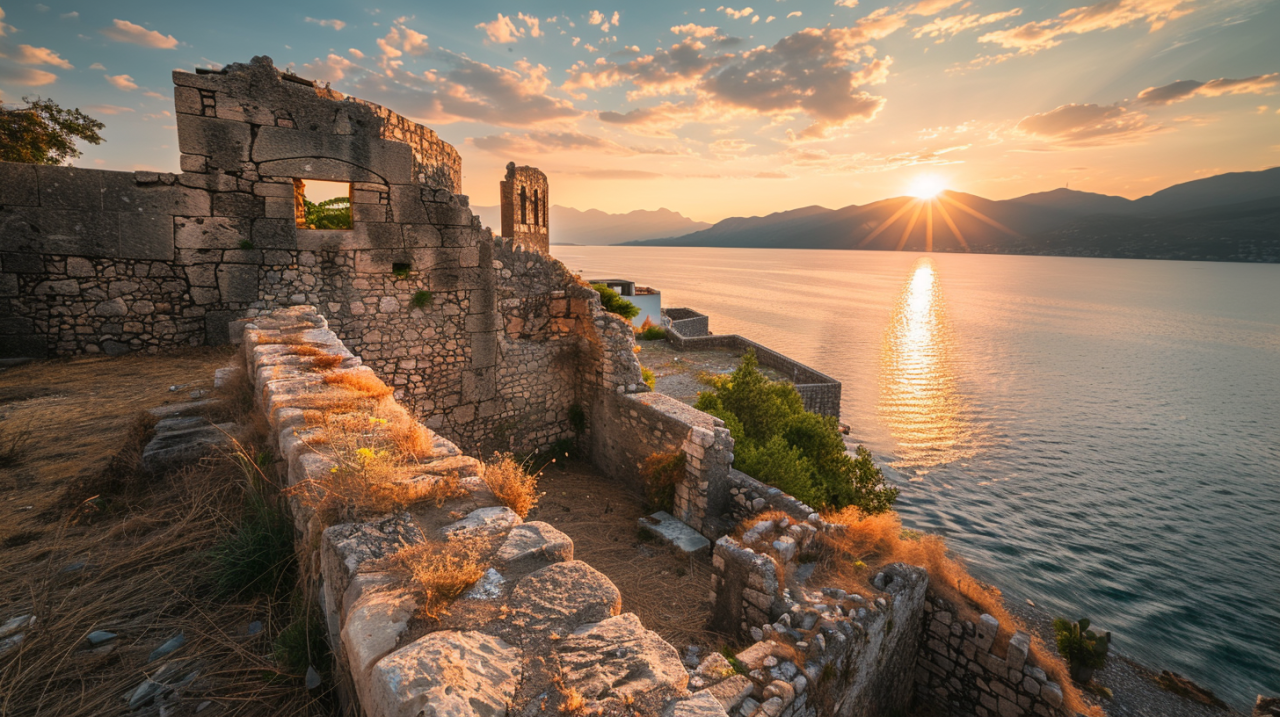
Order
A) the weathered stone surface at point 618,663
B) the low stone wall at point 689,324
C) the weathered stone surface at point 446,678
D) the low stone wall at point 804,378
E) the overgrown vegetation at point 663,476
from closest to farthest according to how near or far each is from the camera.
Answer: the weathered stone surface at point 446,678 < the weathered stone surface at point 618,663 < the overgrown vegetation at point 663,476 < the low stone wall at point 804,378 < the low stone wall at point 689,324

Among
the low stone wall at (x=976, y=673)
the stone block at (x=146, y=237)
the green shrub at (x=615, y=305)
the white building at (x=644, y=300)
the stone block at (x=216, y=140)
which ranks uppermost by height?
the stone block at (x=216, y=140)

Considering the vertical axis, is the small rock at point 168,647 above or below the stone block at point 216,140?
below

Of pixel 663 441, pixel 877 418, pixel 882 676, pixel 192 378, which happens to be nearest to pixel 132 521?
pixel 192 378

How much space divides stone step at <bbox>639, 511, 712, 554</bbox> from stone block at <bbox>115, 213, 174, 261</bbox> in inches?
342

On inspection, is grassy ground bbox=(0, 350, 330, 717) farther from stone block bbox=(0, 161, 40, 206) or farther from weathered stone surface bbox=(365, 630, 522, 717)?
stone block bbox=(0, 161, 40, 206)

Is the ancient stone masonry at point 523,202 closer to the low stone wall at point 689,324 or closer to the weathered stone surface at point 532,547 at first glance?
the low stone wall at point 689,324

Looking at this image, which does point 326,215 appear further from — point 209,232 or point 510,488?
point 510,488

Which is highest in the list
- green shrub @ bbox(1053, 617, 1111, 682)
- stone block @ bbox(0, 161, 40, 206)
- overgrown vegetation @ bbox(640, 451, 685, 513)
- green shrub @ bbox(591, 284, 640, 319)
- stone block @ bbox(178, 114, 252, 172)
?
stone block @ bbox(178, 114, 252, 172)

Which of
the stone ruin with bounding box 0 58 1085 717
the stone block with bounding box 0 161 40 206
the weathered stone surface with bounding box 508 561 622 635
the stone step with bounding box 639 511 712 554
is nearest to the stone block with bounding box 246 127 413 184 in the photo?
the stone ruin with bounding box 0 58 1085 717

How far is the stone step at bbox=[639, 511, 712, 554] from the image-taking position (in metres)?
8.85

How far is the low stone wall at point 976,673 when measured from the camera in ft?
24.9

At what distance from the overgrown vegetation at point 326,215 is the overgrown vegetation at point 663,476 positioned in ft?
24.1

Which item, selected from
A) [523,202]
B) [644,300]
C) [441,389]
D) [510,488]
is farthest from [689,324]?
[510,488]

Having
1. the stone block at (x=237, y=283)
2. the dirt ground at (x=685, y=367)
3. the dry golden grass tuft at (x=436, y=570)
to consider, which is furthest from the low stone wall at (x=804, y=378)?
the dry golden grass tuft at (x=436, y=570)
